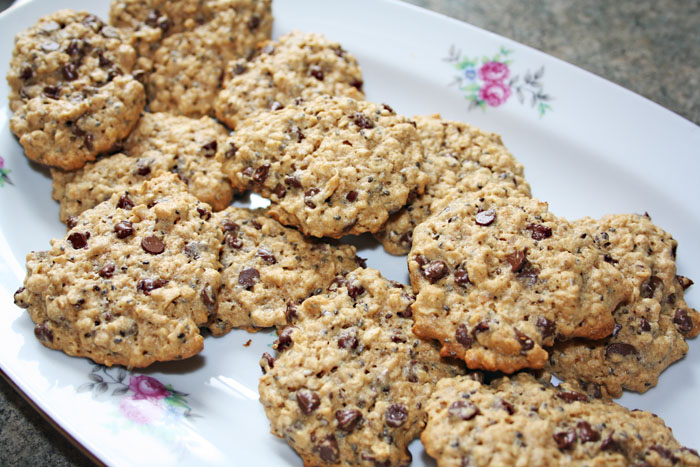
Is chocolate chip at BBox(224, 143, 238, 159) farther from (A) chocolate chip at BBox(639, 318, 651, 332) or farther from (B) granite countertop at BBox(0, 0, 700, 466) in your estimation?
(B) granite countertop at BBox(0, 0, 700, 466)

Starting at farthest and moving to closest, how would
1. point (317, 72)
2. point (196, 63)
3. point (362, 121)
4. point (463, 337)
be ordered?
point (196, 63)
point (317, 72)
point (362, 121)
point (463, 337)

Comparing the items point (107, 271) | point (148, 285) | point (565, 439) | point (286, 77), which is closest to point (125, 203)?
point (107, 271)

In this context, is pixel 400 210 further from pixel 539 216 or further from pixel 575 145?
pixel 575 145

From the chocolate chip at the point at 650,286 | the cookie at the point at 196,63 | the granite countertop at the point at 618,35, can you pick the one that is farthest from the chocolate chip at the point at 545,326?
the granite countertop at the point at 618,35

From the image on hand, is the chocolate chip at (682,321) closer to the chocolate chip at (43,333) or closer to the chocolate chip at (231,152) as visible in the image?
the chocolate chip at (231,152)

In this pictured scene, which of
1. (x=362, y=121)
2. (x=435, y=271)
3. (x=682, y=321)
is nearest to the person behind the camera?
(x=435, y=271)

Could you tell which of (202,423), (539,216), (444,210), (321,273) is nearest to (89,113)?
(321,273)

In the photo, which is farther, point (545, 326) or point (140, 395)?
point (140, 395)

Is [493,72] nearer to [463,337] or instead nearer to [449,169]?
[449,169]
